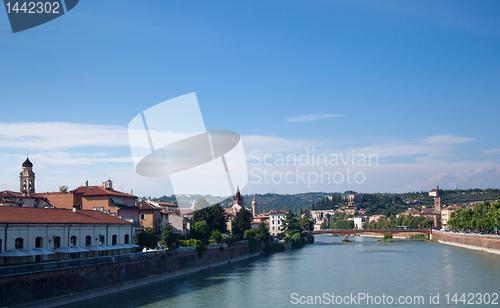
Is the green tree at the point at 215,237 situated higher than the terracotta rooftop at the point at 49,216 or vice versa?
the terracotta rooftop at the point at 49,216

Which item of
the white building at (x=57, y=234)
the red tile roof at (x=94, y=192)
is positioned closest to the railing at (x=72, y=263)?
the white building at (x=57, y=234)

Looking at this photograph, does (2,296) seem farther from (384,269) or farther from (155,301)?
(384,269)

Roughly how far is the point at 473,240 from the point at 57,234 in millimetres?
57354

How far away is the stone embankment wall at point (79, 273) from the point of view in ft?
67.7

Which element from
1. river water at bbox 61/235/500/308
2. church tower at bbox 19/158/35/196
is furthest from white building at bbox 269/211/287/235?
church tower at bbox 19/158/35/196

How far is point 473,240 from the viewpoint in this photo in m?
65.4

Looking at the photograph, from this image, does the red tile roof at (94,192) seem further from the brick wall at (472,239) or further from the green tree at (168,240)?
the brick wall at (472,239)

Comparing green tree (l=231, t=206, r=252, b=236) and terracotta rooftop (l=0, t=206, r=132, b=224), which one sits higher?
terracotta rooftop (l=0, t=206, r=132, b=224)

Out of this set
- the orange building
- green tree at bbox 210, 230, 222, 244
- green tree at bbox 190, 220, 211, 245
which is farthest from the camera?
green tree at bbox 190, 220, 211, 245

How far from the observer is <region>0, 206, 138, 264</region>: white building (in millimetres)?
25375

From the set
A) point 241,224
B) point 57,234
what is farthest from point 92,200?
point 241,224

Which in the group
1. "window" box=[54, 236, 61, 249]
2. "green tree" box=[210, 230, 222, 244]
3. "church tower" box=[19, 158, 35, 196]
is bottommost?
"green tree" box=[210, 230, 222, 244]

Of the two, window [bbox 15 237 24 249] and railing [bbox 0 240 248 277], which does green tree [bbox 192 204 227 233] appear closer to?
railing [bbox 0 240 248 277]

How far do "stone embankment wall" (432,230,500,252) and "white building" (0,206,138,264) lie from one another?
44.3 meters
